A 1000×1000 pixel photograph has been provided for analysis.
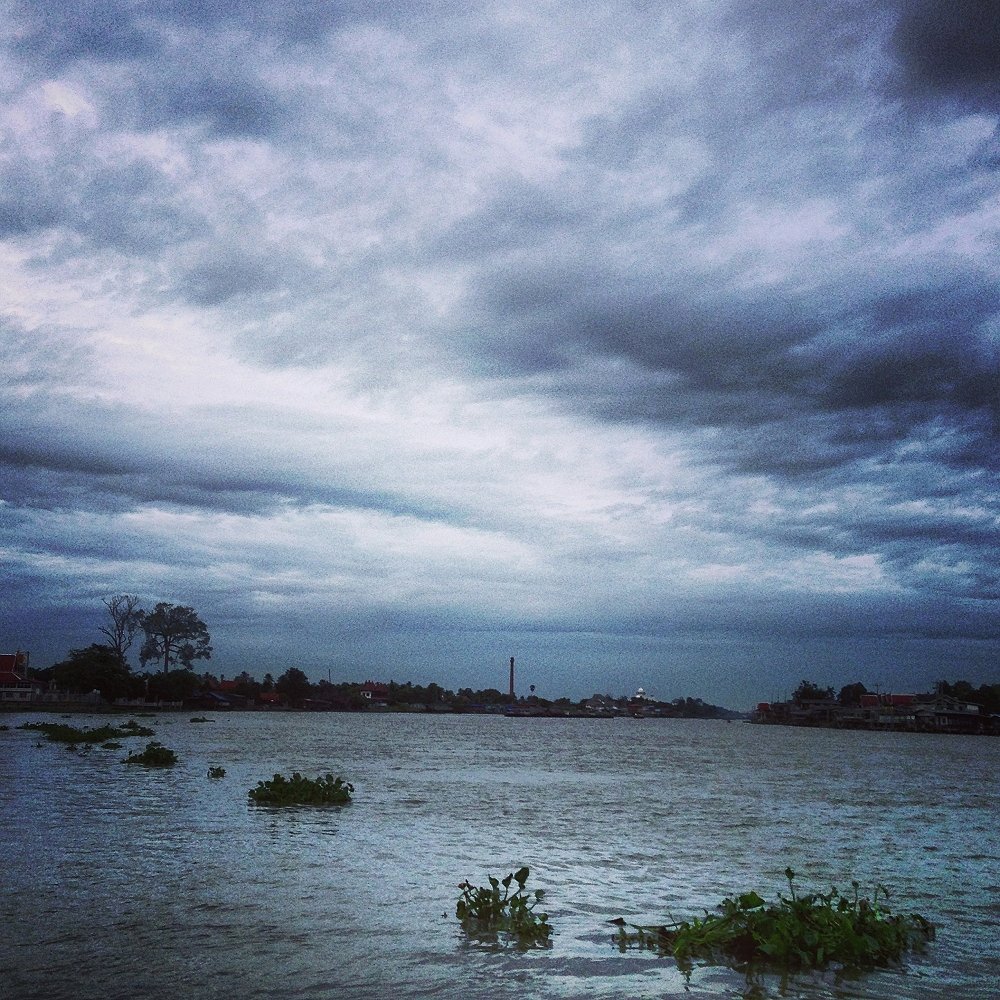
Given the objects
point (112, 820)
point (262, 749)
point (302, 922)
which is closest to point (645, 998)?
point (302, 922)

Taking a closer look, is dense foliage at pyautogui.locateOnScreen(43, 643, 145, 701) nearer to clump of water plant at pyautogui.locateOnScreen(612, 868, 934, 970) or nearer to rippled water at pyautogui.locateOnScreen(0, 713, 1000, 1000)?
rippled water at pyautogui.locateOnScreen(0, 713, 1000, 1000)

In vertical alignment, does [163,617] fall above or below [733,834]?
above

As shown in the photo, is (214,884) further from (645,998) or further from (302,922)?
(645,998)

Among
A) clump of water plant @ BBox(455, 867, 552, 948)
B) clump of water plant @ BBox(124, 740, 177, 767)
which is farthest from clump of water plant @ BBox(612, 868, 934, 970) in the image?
clump of water plant @ BBox(124, 740, 177, 767)

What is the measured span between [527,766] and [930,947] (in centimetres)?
4979

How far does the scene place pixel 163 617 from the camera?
574 ft

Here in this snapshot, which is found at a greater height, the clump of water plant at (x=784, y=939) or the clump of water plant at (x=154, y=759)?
the clump of water plant at (x=784, y=939)

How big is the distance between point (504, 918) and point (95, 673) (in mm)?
139776

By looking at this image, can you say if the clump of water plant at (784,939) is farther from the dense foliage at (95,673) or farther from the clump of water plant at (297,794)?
the dense foliage at (95,673)

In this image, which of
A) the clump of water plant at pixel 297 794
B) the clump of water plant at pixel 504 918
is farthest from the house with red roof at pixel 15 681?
the clump of water plant at pixel 504 918

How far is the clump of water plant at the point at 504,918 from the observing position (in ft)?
49.9

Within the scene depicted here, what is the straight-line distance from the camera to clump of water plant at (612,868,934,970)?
13938 millimetres

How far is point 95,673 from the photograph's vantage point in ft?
461

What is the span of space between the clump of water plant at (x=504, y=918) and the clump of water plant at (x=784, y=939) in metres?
1.41
